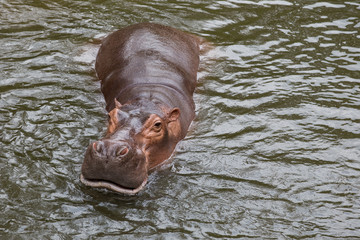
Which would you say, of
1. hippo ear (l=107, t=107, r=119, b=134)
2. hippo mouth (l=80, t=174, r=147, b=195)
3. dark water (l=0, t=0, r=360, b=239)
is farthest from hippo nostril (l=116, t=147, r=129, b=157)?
hippo ear (l=107, t=107, r=119, b=134)

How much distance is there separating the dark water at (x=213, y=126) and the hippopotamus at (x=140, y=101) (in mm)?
202

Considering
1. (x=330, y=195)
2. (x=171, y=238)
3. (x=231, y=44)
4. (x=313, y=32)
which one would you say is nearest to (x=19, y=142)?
(x=171, y=238)

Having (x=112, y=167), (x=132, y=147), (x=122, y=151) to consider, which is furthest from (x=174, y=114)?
(x=112, y=167)

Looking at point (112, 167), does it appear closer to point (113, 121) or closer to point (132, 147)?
point (132, 147)

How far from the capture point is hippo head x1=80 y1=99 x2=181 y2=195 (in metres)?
5.56

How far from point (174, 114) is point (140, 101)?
0.42 metres

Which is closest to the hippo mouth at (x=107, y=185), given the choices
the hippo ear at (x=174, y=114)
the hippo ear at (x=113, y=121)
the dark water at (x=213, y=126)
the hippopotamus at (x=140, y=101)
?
the hippopotamus at (x=140, y=101)

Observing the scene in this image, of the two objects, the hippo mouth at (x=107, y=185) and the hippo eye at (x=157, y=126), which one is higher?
the hippo eye at (x=157, y=126)

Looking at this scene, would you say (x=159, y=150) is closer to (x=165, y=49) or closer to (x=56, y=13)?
(x=165, y=49)

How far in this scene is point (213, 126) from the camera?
24.2 feet

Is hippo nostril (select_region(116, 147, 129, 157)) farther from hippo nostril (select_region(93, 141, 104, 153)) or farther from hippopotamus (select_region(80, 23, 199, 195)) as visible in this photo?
hippo nostril (select_region(93, 141, 104, 153))

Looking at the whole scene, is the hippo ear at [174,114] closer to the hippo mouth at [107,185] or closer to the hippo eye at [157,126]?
the hippo eye at [157,126]

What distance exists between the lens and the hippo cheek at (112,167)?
18.1ft

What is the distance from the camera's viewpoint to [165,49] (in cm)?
849
